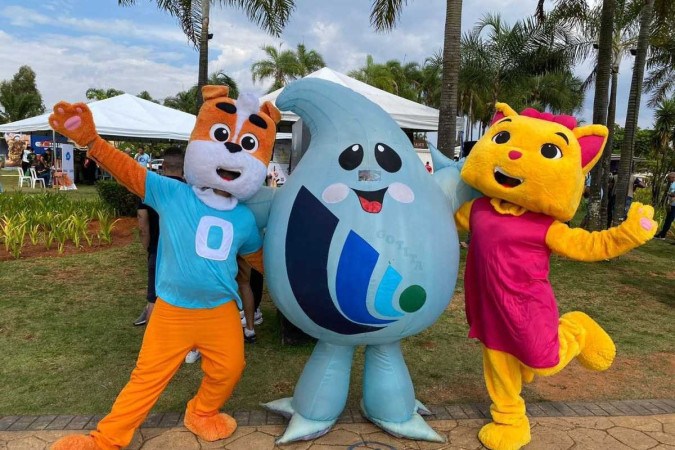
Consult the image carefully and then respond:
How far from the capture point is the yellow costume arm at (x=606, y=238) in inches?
103

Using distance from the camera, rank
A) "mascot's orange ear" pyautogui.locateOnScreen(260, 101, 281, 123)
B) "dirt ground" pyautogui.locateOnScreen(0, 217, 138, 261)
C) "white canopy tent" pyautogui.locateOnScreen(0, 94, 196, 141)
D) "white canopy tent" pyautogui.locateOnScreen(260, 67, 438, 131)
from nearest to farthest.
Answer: "mascot's orange ear" pyautogui.locateOnScreen(260, 101, 281, 123) → "dirt ground" pyautogui.locateOnScreen(0, 217, 138, 261) → "white canopy tent" pyautogui.locateOnScreen(260, 67, 438, 131) → "white canopy tent" pyautogui.locateOnScreen(0, 94, 196, 141)

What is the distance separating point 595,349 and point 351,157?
1.88 metres

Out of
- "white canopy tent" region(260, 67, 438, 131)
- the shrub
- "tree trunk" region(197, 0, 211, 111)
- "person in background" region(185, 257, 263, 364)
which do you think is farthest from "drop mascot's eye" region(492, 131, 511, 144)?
the shrub

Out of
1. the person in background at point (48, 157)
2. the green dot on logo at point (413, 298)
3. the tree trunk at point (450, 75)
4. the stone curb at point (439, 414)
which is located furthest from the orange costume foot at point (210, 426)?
the person in background at point (48, 157)

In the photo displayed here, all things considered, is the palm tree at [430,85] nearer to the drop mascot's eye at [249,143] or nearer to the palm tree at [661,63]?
the palm tree at [661,63]

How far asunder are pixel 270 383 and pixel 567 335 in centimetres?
204

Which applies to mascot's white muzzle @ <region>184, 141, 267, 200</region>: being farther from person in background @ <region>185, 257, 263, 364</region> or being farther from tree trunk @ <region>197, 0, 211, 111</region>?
tree trunk @ <region>197, 0, 211, 111</region>

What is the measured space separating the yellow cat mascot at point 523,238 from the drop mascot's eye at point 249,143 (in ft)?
3.82

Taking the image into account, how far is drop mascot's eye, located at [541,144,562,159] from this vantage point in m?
2.76

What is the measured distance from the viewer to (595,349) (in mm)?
3148

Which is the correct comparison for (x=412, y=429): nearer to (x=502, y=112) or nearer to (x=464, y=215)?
(x=464, y=215)

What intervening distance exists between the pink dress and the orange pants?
143 centimetres

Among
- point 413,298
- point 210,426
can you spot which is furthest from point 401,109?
point 210,426

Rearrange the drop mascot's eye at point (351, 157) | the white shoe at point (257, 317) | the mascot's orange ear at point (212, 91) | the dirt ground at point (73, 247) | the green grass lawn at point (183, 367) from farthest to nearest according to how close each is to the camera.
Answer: the dirt ground at point (73, 247), the white shoe at point (257, 317), the green grass lawn at point (183, 367), the mascot's orange ear at point (212, 91), the drop mascot's eye at point (351, 157)
